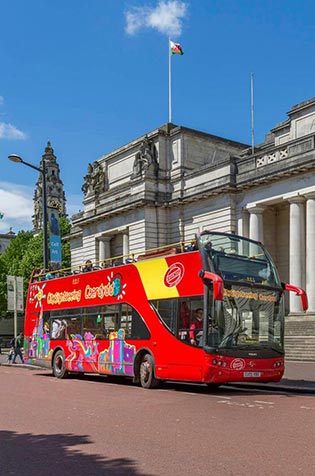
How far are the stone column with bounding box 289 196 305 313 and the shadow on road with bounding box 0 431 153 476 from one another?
2786 centimetres

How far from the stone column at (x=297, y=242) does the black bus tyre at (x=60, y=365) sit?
17282mm

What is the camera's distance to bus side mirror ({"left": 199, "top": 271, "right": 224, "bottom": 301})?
13.6 metres

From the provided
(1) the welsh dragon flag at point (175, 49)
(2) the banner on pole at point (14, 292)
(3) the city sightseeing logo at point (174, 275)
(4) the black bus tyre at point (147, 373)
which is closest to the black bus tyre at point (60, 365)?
(4) the black bus tyre at point (147, 373)

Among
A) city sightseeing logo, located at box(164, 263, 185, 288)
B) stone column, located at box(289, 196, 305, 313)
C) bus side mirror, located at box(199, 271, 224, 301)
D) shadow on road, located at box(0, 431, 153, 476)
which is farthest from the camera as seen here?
stone column, located at box(289, 196, 305, 313)

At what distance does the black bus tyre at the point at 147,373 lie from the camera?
54.2ft

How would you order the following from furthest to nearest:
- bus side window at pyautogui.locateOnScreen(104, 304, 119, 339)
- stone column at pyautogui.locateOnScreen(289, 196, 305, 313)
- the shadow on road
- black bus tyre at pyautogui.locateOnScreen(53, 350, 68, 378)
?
stone column at pyautogui.locateOnScreen(289, 196, 305, 313), black bus tyre at pyautogui.locateOnScreen(53, 350, 68, 378), bus side window at pyautogui.locateOnScreen(104, 304, 119, 339), the shadow on road

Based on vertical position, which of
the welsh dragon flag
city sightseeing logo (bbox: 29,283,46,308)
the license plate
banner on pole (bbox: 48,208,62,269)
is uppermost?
the welsh dragon flag

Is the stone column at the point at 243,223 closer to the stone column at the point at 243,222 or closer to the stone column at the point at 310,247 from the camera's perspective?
Answer: the stone column at the point at 243,222

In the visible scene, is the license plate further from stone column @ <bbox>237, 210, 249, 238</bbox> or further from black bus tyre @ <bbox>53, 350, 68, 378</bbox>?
stone column @ <bbox>237, 210, 249, 238</bbox>

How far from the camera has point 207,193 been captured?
1571 inches

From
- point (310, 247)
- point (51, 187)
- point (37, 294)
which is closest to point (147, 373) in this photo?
point (37, 294)

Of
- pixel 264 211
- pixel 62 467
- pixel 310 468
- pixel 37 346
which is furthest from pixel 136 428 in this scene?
pixel 264 211

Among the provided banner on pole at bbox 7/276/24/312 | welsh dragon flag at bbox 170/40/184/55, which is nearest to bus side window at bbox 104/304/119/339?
banner on pole at bbox 7/276/24/312

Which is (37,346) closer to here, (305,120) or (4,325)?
(305,120)
